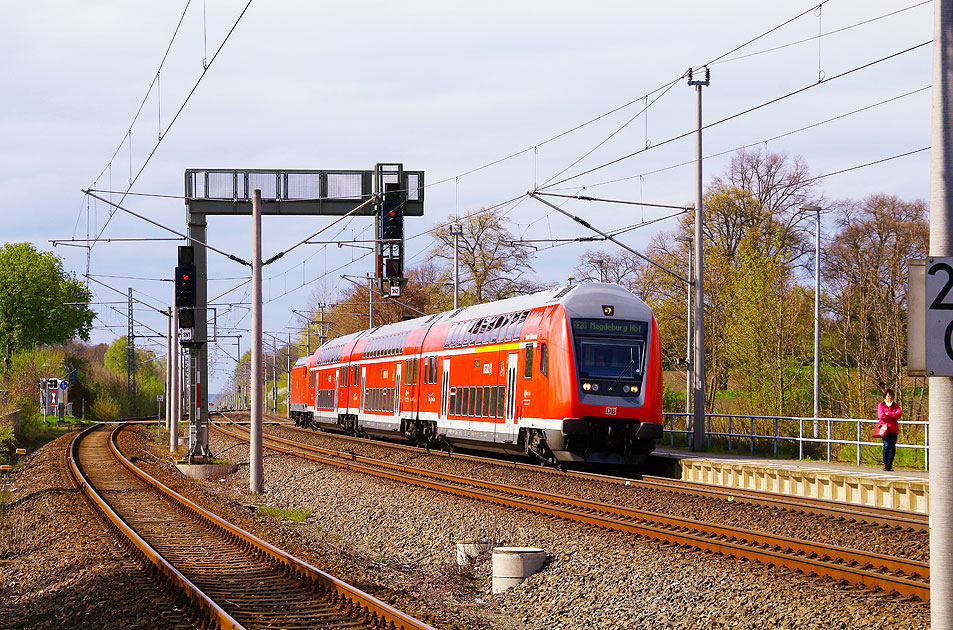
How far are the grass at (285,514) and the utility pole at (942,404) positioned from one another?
1355 cm

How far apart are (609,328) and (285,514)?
8058 millimetres

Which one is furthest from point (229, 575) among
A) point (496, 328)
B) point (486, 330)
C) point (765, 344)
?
point (765, 344)

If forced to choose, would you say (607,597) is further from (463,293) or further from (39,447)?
(463,293)

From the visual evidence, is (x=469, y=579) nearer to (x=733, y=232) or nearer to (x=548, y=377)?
(x=548, y=377)

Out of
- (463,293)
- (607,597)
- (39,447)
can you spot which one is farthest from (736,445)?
(463,293)

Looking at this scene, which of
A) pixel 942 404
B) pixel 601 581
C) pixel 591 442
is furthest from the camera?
pixel 591 442

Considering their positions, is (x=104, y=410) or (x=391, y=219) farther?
(x=104, y=410)

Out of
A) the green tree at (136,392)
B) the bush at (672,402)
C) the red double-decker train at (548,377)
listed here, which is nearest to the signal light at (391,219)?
the red double-decker train at (548,377)

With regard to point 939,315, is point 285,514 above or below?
below

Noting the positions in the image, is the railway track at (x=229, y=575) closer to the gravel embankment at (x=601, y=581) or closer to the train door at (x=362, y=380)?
the gravel embankment at (x=601, y=581)

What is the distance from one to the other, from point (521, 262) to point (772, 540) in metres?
52.6

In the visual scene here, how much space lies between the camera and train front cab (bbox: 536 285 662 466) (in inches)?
904

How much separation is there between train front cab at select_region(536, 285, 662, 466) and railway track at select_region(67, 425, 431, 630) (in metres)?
7.91

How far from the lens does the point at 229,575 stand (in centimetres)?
1281
